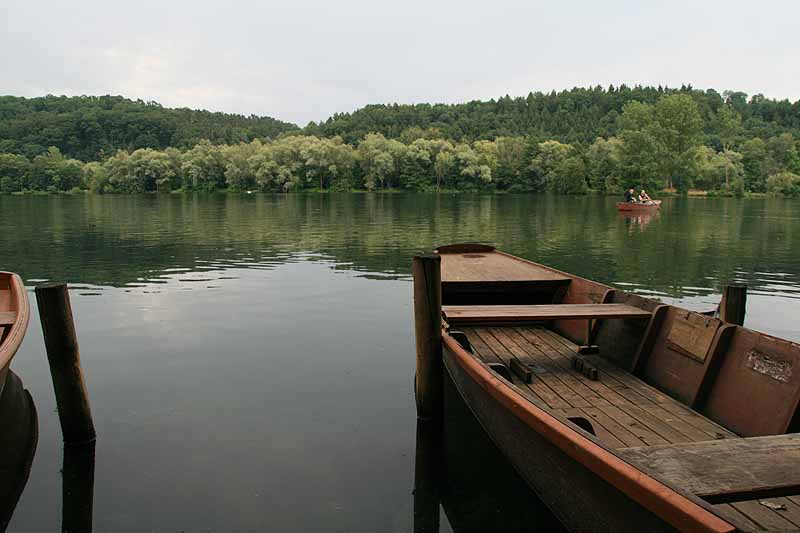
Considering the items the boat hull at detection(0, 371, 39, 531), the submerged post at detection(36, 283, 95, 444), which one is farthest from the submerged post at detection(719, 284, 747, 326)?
the boat hull at detection(0, 371, 39, 531)

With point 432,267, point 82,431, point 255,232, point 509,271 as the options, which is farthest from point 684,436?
point 255,232

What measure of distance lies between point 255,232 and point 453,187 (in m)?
77.1

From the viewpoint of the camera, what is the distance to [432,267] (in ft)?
24.5

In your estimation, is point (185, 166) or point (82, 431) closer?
point (82, 431)

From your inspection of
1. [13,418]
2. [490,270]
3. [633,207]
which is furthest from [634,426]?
[633,207]

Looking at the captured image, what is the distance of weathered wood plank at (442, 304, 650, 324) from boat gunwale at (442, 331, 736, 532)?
1.98 meters

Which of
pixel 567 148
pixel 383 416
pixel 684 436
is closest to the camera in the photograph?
pixel 684 436

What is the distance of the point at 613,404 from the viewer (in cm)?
675

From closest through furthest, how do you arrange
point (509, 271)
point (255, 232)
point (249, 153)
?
point (509, 271), point (255, 232), point (249, 153)

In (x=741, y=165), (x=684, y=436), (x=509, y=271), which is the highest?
(x=741, y=165)

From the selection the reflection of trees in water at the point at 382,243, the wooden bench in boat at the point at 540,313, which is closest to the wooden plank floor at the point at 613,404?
the wooden bench in boat at the point at 540,313

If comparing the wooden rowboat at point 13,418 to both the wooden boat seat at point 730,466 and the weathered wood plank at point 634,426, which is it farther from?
the weathered wood plank at point 634,426

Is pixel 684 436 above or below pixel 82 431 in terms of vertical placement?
above

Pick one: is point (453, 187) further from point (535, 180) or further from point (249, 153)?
point (249, 153)
